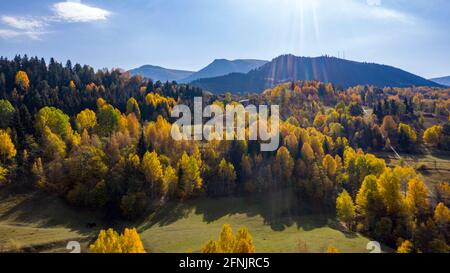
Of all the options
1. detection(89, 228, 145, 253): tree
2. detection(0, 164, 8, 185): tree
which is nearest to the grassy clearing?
detection(89, 228, 145, 253): tree

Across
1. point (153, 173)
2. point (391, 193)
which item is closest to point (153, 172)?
point (153, 173)

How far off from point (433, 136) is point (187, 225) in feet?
477

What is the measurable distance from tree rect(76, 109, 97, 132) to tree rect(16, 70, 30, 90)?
187 ft

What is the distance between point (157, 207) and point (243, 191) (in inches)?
1065

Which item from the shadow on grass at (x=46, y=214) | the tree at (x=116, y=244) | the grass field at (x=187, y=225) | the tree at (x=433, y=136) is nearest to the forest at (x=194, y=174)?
the tree at (x=116, y=244)

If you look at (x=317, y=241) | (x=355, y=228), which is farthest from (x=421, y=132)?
(x=317, y=241)

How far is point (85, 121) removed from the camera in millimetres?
124625

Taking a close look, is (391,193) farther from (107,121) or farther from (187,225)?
(107,121)

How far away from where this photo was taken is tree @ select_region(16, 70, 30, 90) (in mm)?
162375

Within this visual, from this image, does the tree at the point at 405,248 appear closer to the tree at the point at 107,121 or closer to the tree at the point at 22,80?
the tree at the point at 107,121

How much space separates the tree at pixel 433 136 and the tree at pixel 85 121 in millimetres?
157528

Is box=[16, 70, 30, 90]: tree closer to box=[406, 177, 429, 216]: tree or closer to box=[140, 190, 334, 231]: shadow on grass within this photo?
box=[140, 190, 334, 231]: shadow on grass

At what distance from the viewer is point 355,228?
3214 inches
